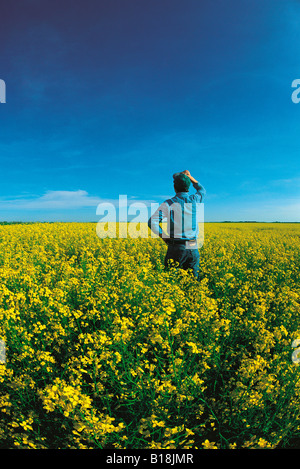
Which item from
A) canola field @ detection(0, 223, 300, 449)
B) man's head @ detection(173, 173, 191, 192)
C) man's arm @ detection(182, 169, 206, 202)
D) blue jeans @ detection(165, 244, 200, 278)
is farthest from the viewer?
man's arm @ detection(182, 169, 206, 202)

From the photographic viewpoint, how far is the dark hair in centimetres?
442

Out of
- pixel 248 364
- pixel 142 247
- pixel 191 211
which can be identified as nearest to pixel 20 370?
pixel 248 364

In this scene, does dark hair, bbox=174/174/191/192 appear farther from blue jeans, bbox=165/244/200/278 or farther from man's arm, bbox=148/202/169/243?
blue jeans, bbox=165/244/200/278

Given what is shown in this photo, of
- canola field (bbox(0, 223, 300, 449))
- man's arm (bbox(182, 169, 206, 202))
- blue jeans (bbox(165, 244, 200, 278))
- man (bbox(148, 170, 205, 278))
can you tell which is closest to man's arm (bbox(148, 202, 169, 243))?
man (bbox(148, 170, 205, 278))

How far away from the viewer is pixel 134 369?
7.36 feet

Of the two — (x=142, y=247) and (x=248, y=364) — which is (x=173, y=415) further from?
(x=142, y=247)

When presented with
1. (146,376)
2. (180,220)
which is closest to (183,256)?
(180,220)

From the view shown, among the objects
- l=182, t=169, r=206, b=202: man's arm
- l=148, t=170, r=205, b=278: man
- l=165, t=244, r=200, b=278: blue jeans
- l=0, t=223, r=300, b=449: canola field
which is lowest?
l=0, t=223, r=300, b=449: canola field

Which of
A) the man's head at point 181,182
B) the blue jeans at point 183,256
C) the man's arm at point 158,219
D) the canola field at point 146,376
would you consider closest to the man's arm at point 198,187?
the man's head at point 181,182

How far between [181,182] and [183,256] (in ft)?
4.54

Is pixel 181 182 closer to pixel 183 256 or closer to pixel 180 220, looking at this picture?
pixel 180 220

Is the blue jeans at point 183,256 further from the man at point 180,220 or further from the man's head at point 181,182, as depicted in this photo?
the man's head at point 181,182

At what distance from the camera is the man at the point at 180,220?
444 centimetres
